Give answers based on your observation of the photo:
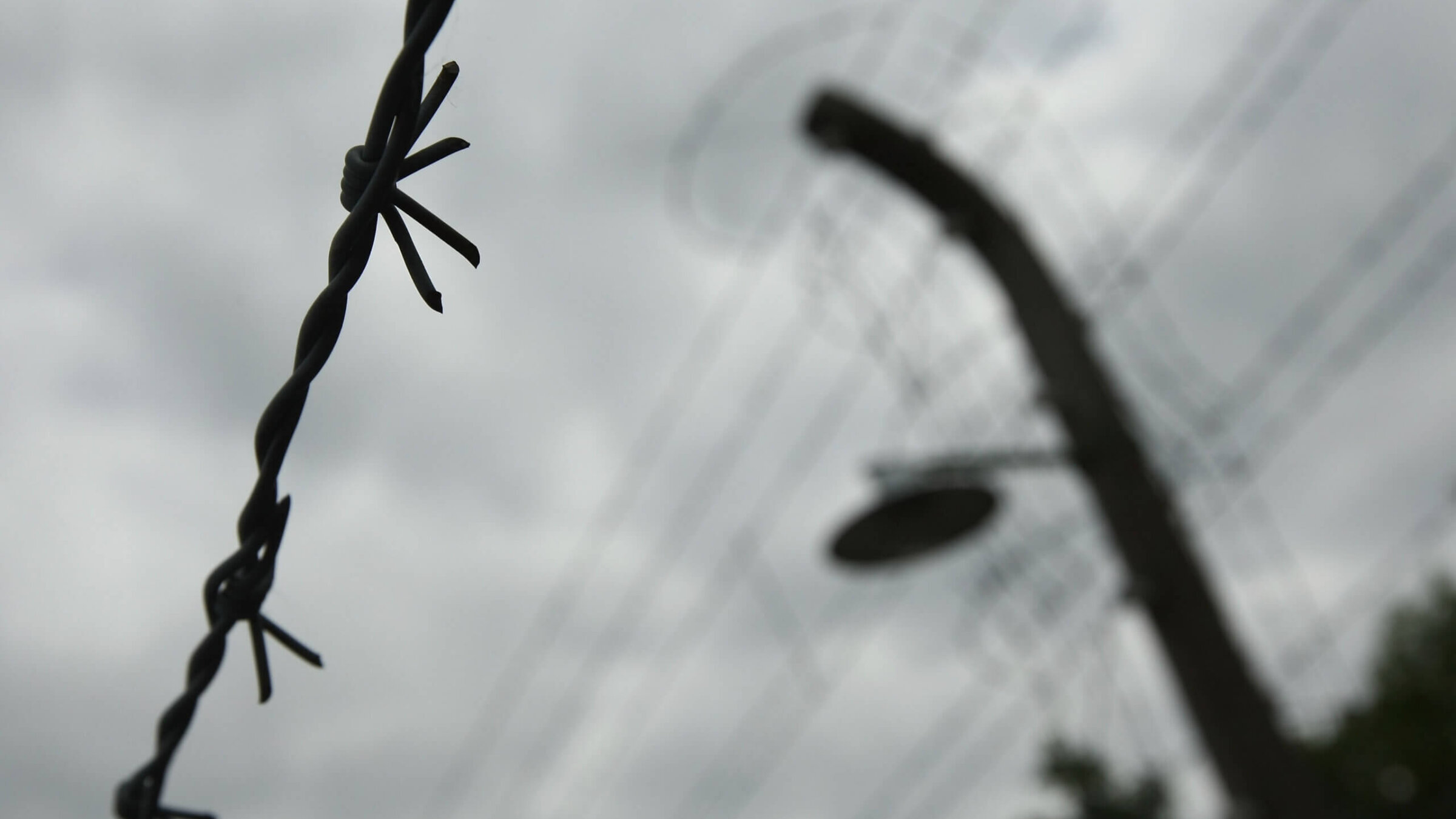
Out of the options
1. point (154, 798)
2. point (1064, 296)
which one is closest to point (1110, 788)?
point (1064, 296)

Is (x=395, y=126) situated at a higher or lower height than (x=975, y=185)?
lower

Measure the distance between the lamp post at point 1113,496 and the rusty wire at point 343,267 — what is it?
4.43 metres

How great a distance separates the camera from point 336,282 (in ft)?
2.97

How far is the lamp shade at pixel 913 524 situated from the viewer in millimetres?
5297

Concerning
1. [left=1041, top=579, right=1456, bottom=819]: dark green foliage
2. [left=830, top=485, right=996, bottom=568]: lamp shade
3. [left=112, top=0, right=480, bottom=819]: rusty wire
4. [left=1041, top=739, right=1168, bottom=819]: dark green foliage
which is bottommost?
[left=112, top=0, right=480, bottom=819]: rusty wire

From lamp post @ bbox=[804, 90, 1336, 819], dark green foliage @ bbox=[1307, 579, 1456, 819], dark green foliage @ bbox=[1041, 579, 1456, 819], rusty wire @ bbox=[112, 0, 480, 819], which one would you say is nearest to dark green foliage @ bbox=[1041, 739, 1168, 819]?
dark green foliage @ bbox=[1041, 579, 1456, 819]

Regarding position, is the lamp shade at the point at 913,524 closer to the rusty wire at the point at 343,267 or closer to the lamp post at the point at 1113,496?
the lamp post at the point at 1113,496

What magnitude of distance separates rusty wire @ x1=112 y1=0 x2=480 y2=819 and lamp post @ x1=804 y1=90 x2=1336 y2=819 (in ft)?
14.5

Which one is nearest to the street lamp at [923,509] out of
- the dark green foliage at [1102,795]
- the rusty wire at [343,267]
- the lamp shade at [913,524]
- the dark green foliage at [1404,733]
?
the lamp shade at [913,524]

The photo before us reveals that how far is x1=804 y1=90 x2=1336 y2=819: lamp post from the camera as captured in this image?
510 cm

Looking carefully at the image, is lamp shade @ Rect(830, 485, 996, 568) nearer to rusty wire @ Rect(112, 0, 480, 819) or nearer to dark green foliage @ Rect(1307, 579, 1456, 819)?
rusty wire @ Rect(112, 0, 480, 819)

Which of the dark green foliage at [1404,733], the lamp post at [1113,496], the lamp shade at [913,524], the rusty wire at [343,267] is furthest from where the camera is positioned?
the dark green foliage at [1404,733]

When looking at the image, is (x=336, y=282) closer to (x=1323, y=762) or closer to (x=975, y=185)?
(x=975, y=185)

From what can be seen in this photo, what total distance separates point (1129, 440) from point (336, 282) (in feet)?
17.4
